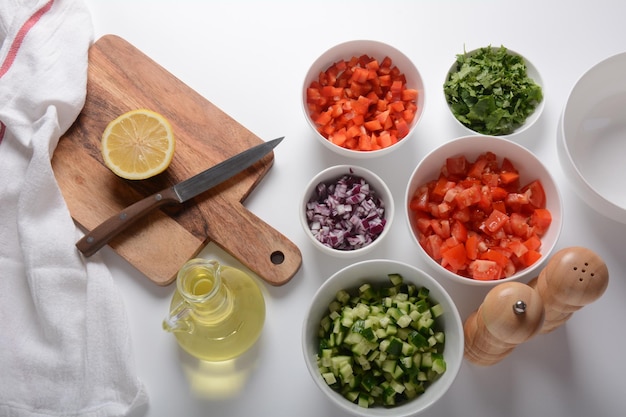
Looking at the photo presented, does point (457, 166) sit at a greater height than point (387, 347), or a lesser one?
greater

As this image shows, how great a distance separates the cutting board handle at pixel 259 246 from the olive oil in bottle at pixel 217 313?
60 millimetres

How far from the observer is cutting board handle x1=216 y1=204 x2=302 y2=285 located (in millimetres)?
1688

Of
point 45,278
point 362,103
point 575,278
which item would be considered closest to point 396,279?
point 575,278

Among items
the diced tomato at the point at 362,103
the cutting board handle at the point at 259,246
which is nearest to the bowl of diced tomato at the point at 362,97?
the diced tomato at the point at 362,103

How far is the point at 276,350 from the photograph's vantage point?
1668 mm

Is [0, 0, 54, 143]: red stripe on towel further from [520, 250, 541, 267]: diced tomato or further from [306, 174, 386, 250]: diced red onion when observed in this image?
[520, 250, 541, 267]: diced tomato

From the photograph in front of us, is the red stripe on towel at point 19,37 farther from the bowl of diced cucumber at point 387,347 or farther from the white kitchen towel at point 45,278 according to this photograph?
the bowl of diced cucumber at point 387,347

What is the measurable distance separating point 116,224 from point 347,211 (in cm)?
62

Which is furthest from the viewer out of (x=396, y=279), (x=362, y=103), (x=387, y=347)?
(x=362, y=103)

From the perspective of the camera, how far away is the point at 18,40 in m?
1.79

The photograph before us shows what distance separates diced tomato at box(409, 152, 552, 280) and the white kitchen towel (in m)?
0.87

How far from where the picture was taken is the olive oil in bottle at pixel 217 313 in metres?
1.49

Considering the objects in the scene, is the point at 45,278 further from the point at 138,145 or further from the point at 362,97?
the point at 362,97

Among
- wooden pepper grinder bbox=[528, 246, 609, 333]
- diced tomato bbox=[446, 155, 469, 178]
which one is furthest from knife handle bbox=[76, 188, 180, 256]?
wooden pepper grinder bbox=[528, 246, 609, 333]
